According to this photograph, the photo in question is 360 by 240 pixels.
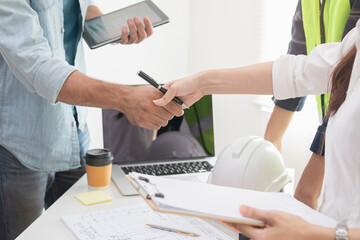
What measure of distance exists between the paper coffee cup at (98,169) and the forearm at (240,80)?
39cm

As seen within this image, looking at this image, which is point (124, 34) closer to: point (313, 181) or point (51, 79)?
point (51, 79)

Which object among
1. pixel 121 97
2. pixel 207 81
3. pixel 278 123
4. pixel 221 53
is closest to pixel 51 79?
pixel 121 97

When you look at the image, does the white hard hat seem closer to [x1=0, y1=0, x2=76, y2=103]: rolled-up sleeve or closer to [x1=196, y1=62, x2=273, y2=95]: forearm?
[x1=196, y1=62, x2=273, y2=95]: forearm

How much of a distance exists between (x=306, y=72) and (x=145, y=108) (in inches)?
21.0

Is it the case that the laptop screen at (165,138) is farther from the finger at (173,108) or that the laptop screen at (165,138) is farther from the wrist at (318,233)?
the wrist at (318,233)

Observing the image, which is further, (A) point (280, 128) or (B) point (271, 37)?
(B) point (271, 37)

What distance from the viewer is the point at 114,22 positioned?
5.33 ft

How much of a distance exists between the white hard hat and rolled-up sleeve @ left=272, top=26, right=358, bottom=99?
0.17 m

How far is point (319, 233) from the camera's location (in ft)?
2.59

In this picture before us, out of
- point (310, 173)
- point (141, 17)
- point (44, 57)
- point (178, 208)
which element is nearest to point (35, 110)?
point (44, 57)

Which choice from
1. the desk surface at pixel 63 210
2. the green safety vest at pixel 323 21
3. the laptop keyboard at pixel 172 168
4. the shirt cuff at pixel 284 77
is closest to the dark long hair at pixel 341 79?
the shirt cuff at pixel 284 77

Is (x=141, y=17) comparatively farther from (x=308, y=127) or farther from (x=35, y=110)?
(x=308, y=127)

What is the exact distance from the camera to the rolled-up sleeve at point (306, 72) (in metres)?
1.17

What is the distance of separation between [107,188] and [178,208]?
2.22ft
